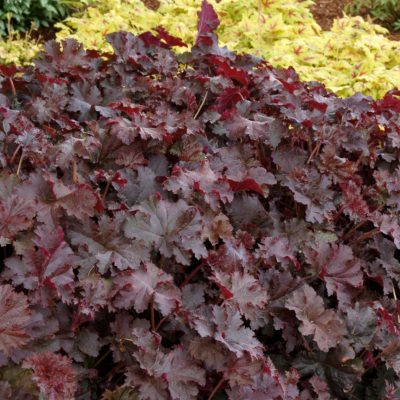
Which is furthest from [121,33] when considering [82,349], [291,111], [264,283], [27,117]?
[82,349]

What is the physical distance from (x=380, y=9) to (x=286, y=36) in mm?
2728

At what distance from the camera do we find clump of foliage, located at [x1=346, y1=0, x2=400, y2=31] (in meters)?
6.81

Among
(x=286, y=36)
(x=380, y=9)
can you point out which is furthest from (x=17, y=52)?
(x=380, y=9)

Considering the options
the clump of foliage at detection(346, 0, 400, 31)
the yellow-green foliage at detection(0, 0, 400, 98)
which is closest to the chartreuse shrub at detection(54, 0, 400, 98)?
the yellow-green foliage at detection(0, 0, 400, 98)

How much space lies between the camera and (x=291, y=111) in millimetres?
2150

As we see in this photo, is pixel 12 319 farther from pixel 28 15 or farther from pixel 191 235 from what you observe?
pixel 28 15

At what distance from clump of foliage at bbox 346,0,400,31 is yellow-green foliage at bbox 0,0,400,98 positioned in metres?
2.14

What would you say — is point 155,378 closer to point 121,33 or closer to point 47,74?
point 47,74

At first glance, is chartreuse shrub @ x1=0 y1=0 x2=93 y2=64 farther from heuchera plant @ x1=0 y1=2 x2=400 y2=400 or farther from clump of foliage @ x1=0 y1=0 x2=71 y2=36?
heuchera plant @ x1=0 y1=2 x2=400 y2=400

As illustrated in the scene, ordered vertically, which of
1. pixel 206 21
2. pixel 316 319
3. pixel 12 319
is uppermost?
pixel 206 21

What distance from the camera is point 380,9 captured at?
6910mm

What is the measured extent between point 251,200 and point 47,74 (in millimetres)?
970

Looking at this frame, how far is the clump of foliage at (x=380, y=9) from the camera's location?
6.81m

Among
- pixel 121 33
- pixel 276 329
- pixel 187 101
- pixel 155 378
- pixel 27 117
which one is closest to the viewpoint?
pixel 155 378
